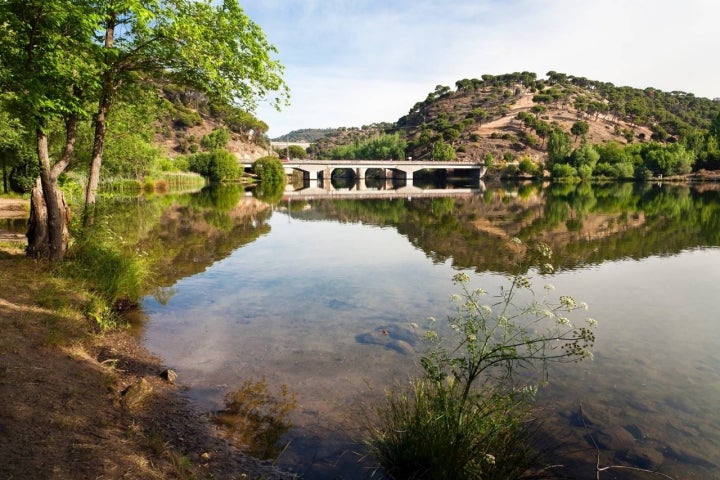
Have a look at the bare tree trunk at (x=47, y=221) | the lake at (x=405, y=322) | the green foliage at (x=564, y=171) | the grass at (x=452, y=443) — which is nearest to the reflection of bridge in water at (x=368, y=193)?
the green foliage at (x=564, y=171)

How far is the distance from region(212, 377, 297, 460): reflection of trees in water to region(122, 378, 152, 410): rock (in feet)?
4.09

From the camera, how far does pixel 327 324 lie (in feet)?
43.4

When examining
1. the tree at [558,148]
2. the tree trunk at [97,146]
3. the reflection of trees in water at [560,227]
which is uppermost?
the tree at [558,148]

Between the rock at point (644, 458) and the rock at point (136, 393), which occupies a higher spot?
the rock at point (136, 393)

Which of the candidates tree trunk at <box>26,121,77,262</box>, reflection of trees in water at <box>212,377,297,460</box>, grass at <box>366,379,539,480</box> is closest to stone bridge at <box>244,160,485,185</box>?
tree trunk at <box>26,121,77,262</box>

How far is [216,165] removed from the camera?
101 m

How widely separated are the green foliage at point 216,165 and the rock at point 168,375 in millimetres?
97241

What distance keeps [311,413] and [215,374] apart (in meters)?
2.65

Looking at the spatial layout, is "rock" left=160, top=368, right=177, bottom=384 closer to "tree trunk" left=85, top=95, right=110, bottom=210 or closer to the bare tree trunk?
the bare tree trunk

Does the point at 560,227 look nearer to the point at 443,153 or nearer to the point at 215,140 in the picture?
the point at 443,153

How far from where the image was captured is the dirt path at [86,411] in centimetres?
520

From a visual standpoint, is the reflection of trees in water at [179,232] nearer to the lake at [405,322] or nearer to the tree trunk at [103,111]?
the lake at [405,322]

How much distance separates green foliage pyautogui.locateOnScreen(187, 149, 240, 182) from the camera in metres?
101

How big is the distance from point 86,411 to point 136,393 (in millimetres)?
1215
